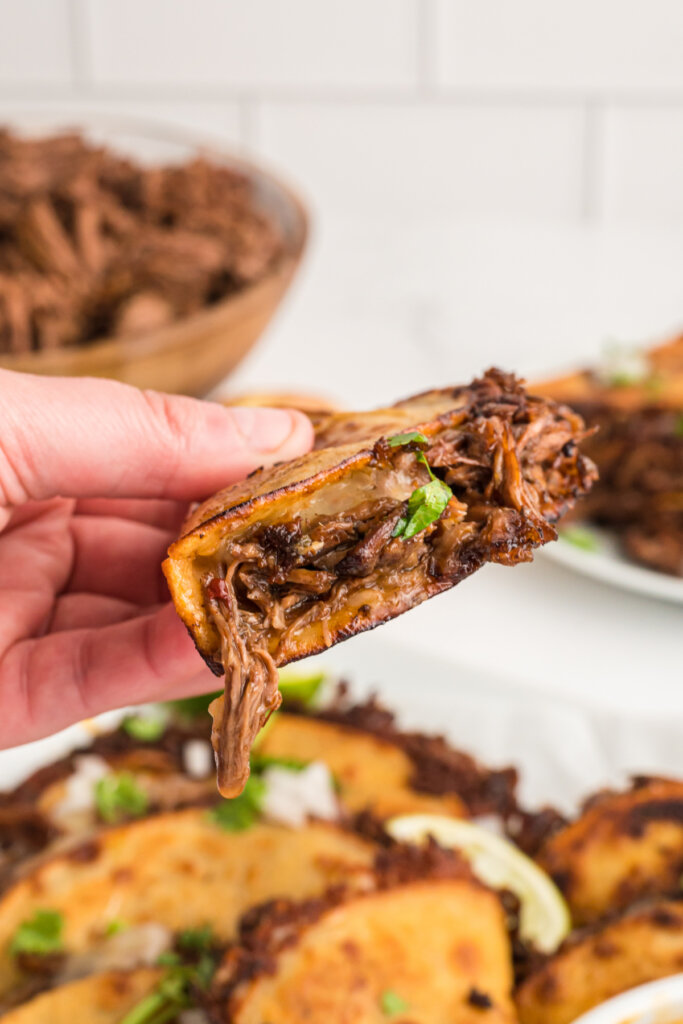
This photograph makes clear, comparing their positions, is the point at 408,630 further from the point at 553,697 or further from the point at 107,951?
the point at 107,951

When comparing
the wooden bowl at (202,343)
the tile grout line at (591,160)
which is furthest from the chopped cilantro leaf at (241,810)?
the tile grout line at (591,160)

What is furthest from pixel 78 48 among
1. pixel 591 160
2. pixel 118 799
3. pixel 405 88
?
pixel 118 799

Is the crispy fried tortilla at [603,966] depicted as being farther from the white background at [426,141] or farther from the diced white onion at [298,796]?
the white background at [426,141]

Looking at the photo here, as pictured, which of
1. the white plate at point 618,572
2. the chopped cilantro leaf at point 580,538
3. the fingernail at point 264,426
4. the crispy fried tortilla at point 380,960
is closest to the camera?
the fingernail at point 264,426

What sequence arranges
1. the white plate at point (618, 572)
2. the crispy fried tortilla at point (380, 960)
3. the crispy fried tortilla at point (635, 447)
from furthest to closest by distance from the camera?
the crispy fried tortilla at point (635, 447) → the white plate at point (618, 572) → the crispy fried tortilla at point (380, 960)

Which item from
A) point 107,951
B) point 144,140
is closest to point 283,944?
point 107,951

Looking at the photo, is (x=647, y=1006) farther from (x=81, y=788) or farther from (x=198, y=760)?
(x=81, y=788)

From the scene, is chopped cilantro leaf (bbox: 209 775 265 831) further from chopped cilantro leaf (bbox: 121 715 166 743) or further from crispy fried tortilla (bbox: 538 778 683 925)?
crispy fried tortilla (bbox: 538 778 683 925)
